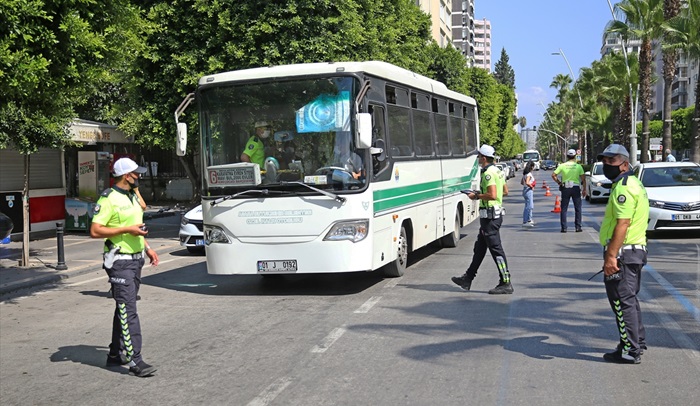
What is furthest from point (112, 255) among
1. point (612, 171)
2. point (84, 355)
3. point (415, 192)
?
point (415, 192)

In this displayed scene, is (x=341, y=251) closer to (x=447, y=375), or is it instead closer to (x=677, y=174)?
(x=447, y=375)

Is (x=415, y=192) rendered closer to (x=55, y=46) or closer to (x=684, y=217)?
(x=55, y=46)

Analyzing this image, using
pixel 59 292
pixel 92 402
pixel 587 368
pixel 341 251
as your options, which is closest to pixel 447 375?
pixel 587 368

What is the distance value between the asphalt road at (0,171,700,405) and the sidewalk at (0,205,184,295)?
0.73 m

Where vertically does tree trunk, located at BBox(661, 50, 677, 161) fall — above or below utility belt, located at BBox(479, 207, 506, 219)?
above

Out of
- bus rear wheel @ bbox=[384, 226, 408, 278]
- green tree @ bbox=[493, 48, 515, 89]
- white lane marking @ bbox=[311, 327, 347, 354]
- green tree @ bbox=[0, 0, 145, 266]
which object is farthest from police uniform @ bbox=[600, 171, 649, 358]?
green tree @ bbox=[493, 48, 515, 89]

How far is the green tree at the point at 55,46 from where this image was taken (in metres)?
8.58

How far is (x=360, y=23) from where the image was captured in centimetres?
2255

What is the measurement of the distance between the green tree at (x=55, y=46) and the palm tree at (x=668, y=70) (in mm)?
27661

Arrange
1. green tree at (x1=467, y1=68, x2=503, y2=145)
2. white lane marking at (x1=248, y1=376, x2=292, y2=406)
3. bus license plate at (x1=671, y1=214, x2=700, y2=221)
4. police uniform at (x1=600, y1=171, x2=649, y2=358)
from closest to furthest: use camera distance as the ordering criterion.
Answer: white lane marking at (x1=248, y1=376, x2=292, y2=406), police uniform at (x1=600, y1=171, x2=649, y2=358), bus license plate at (x1=671, y1=214, x2=700, y2=221), green tree at (x1=467, y1=68, x2=503, y2=145)

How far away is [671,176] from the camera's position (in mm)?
17906

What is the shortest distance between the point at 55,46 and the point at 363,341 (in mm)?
5243

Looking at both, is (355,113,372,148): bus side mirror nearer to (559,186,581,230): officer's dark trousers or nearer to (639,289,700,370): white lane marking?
(639,289,700,370): white lane marking

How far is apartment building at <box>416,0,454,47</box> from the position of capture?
81062 millimetres
